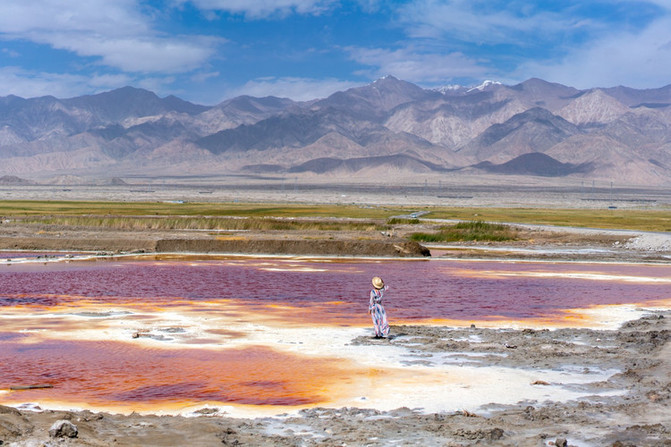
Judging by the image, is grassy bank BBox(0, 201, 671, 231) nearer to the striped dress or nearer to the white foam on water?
the white foam on water

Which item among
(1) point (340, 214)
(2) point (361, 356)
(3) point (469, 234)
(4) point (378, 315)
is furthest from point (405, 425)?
(1) point (340, 214)

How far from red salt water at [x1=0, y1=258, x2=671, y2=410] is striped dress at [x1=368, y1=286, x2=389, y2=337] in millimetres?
2348

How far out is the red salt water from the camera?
14362 mm

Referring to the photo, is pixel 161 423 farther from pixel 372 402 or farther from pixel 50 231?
pixel 50 231

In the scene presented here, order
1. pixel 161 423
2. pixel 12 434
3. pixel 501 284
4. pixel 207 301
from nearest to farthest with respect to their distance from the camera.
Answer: pixel 12 434, pixel 161 423, pixel 207 301, pixel 501 284

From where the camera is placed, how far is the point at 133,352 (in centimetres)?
1725

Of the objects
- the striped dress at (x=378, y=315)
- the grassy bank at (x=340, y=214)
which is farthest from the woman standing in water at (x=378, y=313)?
the grassy bank at (x=340, y=214)

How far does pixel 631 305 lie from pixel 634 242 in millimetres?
29681

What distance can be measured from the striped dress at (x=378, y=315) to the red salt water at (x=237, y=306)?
2.35 m

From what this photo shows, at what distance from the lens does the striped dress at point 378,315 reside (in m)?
18.6

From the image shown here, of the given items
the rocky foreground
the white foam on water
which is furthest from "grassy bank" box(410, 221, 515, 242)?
the rocky foreground

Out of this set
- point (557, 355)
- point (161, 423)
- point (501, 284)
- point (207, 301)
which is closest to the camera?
point (161, 423)

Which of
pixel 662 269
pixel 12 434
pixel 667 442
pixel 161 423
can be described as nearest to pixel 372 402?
pixel 161 423

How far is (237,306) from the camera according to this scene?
24.7 metres
